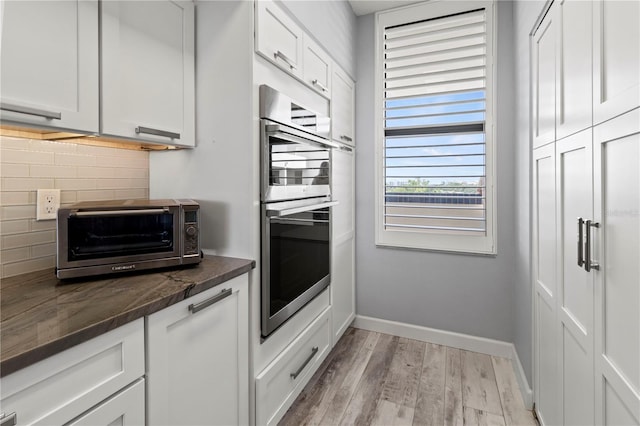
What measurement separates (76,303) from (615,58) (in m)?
1.75

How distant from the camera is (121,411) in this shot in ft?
3.14

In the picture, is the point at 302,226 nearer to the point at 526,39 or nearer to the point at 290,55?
the point at 290,55

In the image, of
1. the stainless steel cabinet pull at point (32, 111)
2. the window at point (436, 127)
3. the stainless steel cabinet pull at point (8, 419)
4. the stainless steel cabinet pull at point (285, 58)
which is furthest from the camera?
the window at point (436, 127)

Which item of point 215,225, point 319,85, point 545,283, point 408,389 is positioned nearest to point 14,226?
point 215,225

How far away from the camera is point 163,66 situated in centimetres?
149

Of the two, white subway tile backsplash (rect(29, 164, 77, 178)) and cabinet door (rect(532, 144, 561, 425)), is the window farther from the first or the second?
white subway tile backsplash (rect(29, 164, 77, 178))

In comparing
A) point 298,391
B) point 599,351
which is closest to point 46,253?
point 298,391

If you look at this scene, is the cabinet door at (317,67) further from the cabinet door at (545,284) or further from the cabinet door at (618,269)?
the cabinet door at (618,269)

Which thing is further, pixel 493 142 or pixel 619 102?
pixel 493 142

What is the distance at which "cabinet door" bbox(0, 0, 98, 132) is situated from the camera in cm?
102

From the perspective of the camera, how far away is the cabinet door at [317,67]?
202 cm

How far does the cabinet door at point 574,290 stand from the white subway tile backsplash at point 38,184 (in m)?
2.01

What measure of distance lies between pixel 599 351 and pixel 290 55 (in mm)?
1819

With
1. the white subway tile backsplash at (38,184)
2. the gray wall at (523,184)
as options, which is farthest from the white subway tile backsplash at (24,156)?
the gray wall at (523,184)
